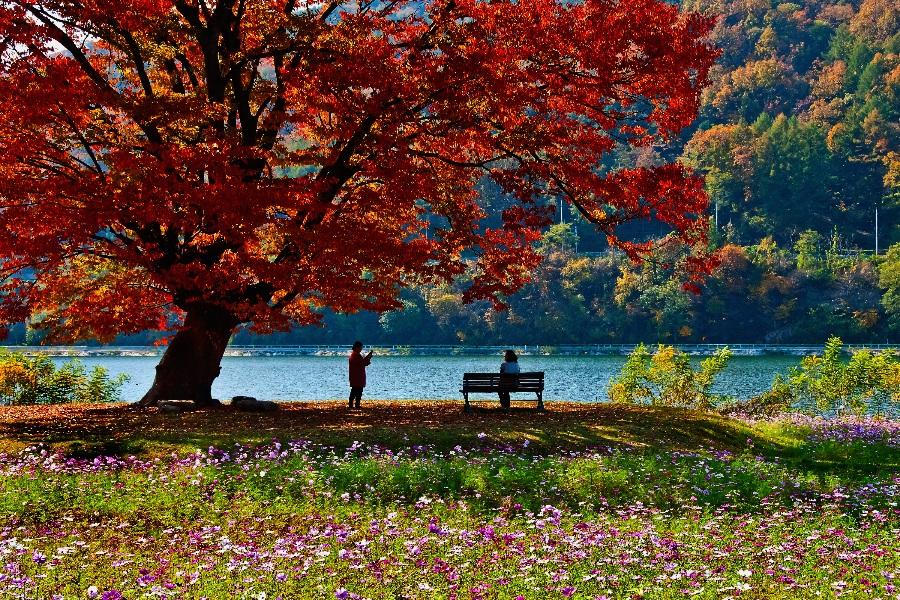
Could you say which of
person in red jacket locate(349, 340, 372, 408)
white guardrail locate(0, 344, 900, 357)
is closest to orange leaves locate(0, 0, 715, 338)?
person in red jacket locate(349, 340, 372, 408)

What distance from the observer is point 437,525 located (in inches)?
374

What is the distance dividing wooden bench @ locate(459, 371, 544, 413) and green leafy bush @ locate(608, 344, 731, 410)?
7.39m

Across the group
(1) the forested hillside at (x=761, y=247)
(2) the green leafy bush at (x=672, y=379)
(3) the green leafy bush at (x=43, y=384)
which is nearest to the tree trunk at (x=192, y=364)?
(3) the green leafy bush at (x=43, y=384)

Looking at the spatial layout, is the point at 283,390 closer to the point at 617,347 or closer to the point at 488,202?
the point at 617,347

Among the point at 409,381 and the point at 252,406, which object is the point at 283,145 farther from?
the point at 409,381

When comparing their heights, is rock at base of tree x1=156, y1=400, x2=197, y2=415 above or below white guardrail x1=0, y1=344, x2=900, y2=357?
above

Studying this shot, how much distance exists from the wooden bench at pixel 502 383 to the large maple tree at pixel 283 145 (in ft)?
6.83

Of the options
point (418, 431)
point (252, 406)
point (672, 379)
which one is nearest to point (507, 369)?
point (418, 431)

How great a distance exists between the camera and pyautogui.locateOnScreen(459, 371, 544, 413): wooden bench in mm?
19859

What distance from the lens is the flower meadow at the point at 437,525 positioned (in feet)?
24.6

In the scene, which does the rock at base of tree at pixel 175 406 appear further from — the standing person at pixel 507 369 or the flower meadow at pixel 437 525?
the standing person at pixel 507 369

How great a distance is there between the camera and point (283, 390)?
56719mm

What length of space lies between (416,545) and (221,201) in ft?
34.1

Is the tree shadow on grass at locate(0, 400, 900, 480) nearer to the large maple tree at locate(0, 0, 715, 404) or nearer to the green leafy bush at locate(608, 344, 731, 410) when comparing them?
the large maple tree at locate(0, 0, 715, 404)
